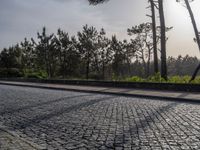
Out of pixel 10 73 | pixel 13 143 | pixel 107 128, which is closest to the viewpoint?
pixel 13 143

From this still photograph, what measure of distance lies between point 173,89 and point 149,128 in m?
12.9

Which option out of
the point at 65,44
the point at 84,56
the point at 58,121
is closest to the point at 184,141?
the point at 58,121

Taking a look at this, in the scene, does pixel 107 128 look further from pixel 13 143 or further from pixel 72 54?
pixel 72 54

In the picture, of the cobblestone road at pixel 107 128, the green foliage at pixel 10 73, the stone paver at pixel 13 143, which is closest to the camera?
the stone paver at pixel 13 143

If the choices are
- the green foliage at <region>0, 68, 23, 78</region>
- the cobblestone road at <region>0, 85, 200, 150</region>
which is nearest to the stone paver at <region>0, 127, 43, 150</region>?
the cobblestone road at <region>0, 85, 200, 150</region>

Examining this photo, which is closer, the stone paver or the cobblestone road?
the stone paver

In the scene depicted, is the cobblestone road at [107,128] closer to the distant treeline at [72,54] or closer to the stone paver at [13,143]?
the stone paver at [13,143]

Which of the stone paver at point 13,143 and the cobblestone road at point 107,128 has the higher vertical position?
the cobblestone road at point 107,128

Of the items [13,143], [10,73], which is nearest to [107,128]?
[13,143]

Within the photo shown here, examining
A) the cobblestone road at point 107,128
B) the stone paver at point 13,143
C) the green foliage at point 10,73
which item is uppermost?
the green foliage at point 10,73

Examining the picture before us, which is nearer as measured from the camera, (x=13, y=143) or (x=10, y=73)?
(x=13, y=143)

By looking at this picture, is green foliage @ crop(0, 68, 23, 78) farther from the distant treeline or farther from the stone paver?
the stone paver

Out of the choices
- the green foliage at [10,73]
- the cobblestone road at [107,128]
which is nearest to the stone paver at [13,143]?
the cobblestone road at [107,128]

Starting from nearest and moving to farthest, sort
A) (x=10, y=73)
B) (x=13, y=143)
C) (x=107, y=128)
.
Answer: (x=13, y=143) → (x=107, y=128) → (x=10, y=73)
